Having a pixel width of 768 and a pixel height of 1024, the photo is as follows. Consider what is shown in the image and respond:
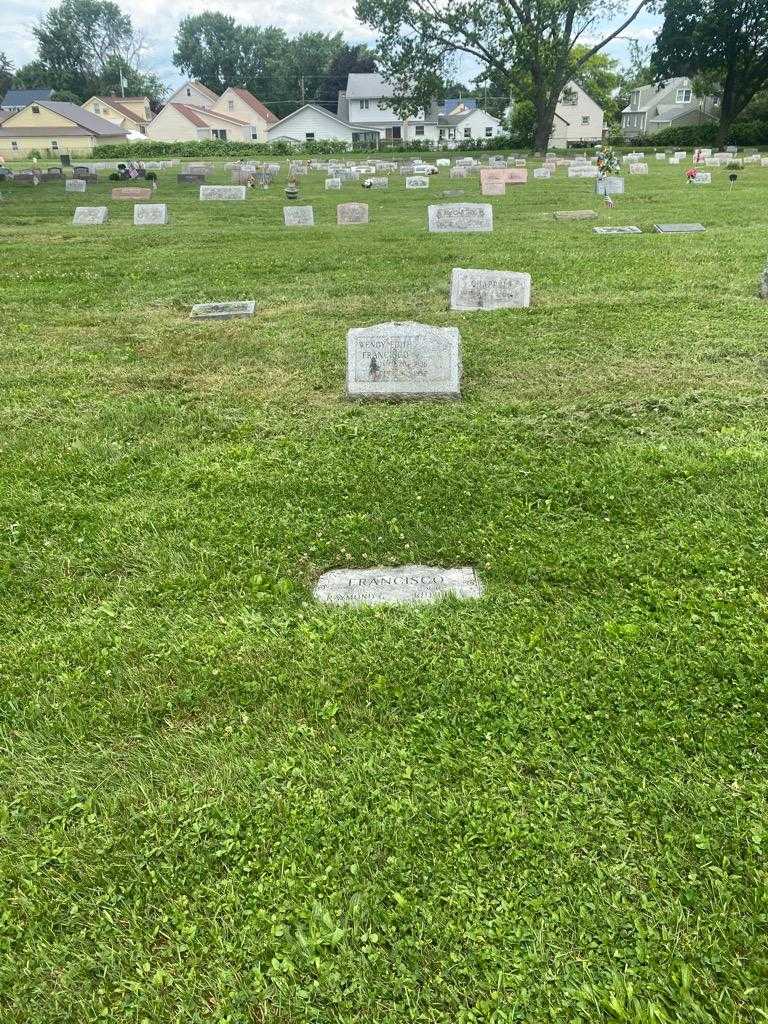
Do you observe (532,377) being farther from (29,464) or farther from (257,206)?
(257,206)

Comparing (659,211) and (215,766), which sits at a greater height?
(659,211)

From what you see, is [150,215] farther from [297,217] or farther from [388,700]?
[388,700]

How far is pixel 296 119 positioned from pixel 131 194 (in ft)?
194

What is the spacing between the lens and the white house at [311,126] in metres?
75.8

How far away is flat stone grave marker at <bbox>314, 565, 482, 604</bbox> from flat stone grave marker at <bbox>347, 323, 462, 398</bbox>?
2963 millimetres

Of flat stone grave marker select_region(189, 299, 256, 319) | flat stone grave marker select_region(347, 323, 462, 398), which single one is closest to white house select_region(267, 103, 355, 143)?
flat stone grave marker select_region(189, 299, 256, 319)

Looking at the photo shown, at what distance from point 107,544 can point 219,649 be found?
154 centimetres

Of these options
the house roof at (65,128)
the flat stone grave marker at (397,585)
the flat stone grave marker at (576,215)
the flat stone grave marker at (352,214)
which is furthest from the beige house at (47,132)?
the flat stone grave marker at (397,585)

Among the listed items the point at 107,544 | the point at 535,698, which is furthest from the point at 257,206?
the point at 535,698

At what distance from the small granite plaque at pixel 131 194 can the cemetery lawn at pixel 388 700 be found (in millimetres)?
21156

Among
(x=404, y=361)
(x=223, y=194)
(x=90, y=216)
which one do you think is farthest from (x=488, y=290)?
(x=223, y=194)

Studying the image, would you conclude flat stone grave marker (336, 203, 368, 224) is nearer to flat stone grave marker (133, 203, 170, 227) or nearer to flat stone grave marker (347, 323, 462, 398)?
flat stone grave marker (133, 203, 170, 227)

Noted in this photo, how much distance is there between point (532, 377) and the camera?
24.3 ft

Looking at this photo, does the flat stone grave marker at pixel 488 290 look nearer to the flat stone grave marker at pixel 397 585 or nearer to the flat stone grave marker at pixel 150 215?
the flat stone grave marker at pixel 397 585
